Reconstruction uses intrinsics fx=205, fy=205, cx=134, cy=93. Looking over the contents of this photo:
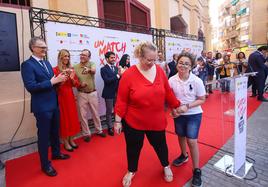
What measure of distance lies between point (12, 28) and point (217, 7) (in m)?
65.1

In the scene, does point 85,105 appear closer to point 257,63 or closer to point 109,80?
point 109,80

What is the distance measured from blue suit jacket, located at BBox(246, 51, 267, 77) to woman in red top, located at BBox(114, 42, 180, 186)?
520 cm

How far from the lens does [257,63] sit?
20.5 ft

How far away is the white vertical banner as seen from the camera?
222cm

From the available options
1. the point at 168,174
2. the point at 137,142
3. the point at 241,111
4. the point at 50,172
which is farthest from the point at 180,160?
the point at 50,172

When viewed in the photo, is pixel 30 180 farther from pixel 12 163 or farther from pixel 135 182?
pixel 135 182

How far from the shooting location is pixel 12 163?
319 centimetres

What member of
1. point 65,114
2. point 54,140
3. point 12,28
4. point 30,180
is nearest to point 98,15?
point 12,28

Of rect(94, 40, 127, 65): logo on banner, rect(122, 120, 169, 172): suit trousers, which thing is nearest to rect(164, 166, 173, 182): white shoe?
rect(122, 120, 169, 172): suit trousers

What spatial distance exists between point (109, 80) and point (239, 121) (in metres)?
2.48

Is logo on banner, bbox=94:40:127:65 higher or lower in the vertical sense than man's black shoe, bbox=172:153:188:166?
higher

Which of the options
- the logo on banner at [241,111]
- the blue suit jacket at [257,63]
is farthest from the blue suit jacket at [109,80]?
the blue suit jacket at [257,63]

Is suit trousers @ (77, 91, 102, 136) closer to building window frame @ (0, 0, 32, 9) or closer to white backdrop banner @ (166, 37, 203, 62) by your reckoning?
building window frame @ (0, 0, 32, 9)

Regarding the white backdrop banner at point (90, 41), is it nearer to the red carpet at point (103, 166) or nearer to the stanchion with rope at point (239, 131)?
the red carpet at point (103, 166)
